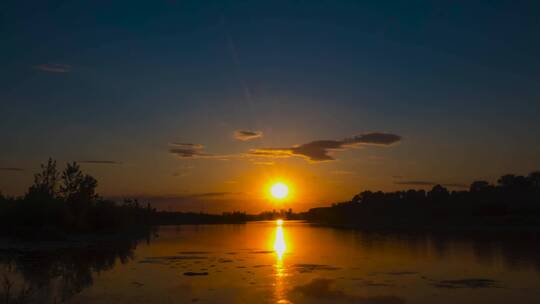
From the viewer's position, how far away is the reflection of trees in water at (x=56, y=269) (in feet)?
85.3

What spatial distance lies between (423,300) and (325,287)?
5.70 meters

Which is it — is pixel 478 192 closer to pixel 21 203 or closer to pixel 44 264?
pixel 21 203

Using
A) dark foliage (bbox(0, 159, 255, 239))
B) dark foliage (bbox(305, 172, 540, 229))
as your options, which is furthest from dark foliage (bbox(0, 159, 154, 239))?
dark foliage (bbox(305, 172, 540, 229))

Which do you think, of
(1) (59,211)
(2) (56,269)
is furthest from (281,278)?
(1) (59,211)

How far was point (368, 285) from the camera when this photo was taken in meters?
28.5

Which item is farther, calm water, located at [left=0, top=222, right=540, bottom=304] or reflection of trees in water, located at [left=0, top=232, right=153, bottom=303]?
reflection of trees in water, located at [left=0, top=232, right=153, bottom=303]

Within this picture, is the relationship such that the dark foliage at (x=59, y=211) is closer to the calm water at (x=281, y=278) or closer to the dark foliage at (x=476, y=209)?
the calm water at (x=281, y=278)

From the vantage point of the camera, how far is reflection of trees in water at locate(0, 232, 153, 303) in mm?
25998

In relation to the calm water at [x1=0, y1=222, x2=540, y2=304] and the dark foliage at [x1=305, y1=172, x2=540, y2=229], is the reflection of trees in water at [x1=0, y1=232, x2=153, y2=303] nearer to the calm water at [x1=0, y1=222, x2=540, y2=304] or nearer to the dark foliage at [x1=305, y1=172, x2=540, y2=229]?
the calm water at [x1=0, y1=222, x2=540, y2=304]

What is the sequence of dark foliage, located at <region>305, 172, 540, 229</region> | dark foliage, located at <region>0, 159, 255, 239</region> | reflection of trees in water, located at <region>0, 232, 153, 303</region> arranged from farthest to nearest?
dark foliage, located at <region>305, 172, 540, 229</region> < dark foliage, located at <region>0, 159, 255, 239</region> < reflection of trees in water, located at <region>0, 232, 153, 303</region>

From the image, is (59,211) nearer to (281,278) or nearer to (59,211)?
(59,211)

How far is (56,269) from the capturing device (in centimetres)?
3588

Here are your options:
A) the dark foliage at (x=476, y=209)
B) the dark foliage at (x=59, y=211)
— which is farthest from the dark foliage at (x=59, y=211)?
the dark foliage at (x=476, y=209)

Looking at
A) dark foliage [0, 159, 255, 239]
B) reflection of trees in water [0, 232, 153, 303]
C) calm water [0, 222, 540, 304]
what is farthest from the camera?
dark foliage [0, 159, 255, 239]
